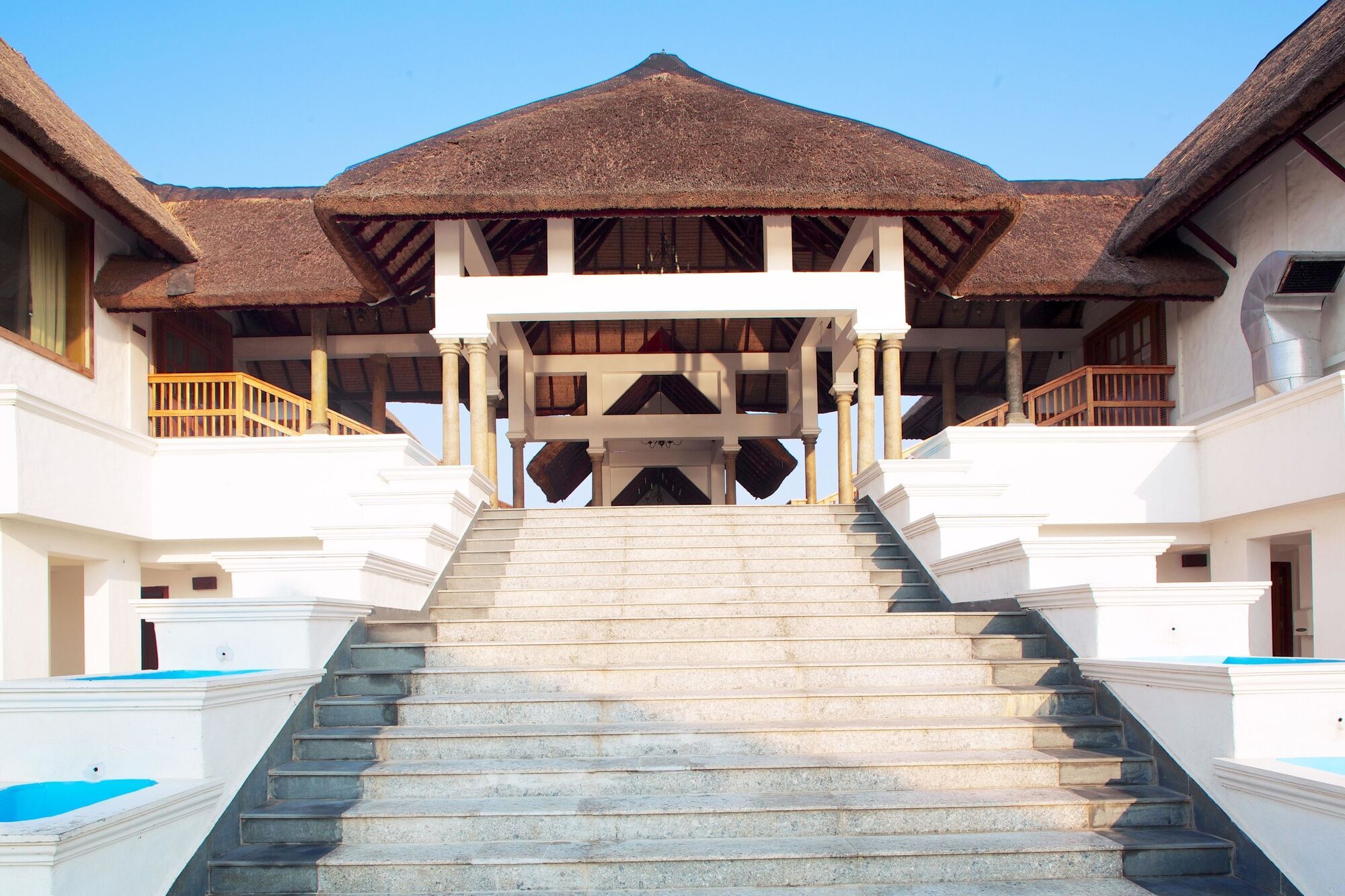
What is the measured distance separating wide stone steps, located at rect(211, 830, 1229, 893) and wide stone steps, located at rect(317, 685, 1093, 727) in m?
1.05

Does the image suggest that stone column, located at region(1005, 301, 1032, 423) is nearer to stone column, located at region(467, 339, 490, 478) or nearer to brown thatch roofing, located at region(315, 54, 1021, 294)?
brown thatch roofing, located at region(315, 54, 1021, 294)

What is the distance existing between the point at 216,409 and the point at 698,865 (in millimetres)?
9993

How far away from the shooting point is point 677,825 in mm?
4105

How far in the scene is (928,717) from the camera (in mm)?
4992

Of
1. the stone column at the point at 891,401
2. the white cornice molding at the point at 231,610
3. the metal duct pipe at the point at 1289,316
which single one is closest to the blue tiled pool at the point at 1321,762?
the white cornice molding at the point at 231,610

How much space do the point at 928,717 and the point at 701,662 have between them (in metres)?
1.26

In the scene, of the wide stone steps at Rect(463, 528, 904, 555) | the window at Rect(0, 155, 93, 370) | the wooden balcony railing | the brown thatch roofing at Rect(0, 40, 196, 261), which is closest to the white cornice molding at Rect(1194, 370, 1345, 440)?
the wooden balcony railing

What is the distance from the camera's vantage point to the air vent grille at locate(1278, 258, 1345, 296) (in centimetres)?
994

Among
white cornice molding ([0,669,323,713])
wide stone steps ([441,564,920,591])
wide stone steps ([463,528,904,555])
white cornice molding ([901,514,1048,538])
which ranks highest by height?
white cornice molding ([901,514,1048,538])

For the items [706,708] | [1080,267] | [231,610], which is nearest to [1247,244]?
[1080,267]

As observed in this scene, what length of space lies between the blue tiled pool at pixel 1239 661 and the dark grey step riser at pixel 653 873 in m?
0.95

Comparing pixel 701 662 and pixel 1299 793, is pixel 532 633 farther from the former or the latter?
pixel 1299 793

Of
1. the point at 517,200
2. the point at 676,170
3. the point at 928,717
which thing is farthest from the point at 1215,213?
the point at 928,717

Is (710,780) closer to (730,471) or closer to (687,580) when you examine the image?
(687,580)
